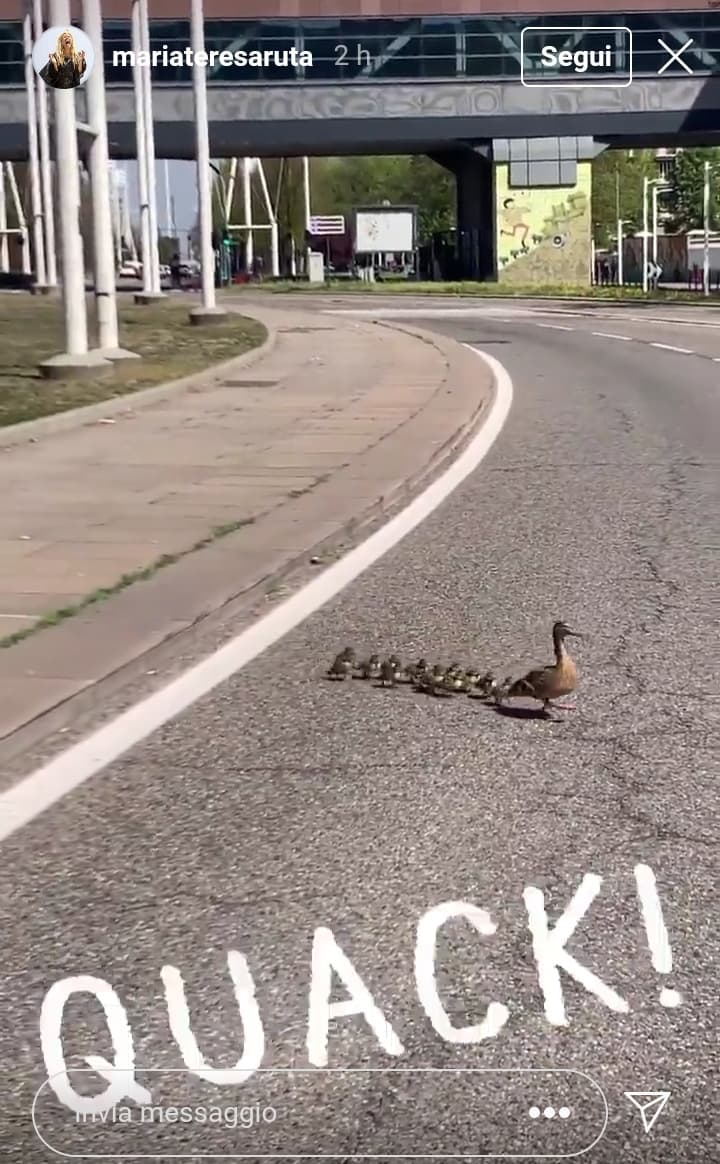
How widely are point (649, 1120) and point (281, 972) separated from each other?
40.8 inches

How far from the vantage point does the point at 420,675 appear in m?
6.62

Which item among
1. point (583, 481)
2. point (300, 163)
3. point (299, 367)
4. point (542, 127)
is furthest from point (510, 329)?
point (300, 163)

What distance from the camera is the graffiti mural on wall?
68.1 meters

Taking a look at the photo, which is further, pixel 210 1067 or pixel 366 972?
pixel 366 972

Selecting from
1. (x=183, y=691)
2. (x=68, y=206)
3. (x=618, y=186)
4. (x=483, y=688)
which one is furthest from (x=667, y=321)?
(x=618, y=186)

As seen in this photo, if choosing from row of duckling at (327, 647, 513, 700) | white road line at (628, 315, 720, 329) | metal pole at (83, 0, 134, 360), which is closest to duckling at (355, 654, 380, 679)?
row of duckling at (327, 647, 513, 700)

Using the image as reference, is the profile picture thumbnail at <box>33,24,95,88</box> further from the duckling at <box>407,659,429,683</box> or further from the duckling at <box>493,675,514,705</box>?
the duckling at <box>493,675,514,705</box>

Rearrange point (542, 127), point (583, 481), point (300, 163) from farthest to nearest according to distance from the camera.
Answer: point (300, 163)
point (542, 127)
point (583, 481)

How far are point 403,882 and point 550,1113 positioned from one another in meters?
1.24

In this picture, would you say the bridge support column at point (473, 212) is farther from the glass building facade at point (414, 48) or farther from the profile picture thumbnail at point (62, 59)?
the profile picture thumbnail at point (62, 59)

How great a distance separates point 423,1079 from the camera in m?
3.47

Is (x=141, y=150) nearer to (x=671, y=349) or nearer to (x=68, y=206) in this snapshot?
(x=671, y=349)

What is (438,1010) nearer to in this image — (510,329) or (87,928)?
(87,928)

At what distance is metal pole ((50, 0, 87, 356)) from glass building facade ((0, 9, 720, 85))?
46710 millimetres
